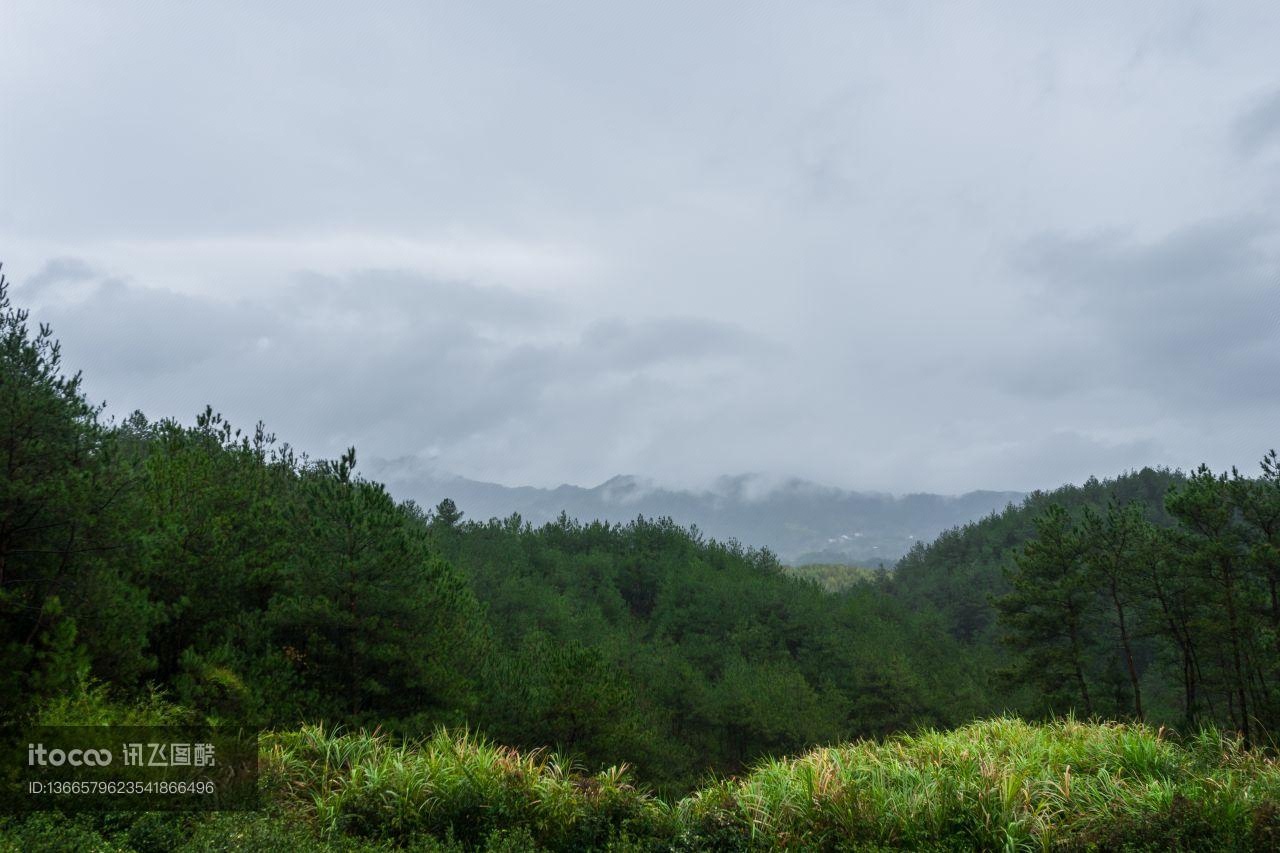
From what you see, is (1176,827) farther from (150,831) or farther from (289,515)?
(289,515)

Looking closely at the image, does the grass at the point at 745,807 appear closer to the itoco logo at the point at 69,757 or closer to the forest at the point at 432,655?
the forest at the point at 432,655

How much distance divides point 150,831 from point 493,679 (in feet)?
54.7

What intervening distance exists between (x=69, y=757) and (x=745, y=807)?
23.2 feet

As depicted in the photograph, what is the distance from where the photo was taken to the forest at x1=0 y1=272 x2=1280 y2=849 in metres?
7.84

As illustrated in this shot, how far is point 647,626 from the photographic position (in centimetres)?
6378

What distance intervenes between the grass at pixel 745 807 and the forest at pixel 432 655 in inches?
2.0

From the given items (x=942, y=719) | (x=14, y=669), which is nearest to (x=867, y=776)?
(x=14, y=669)

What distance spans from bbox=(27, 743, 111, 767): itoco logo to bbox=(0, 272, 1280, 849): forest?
56 cm

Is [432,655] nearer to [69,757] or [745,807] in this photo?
[69,757]

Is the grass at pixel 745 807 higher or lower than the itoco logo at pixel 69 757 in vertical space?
lower

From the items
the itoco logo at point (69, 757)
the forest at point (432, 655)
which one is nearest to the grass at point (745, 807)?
the forest at point (432, 655)

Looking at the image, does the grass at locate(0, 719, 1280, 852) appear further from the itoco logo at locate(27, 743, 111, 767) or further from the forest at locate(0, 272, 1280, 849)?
Answer: the itoco logo at locate(27, 743, 111, 767)

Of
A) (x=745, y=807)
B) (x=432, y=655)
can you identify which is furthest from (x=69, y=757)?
(x=432, y=655)

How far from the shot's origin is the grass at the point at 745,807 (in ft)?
21.4
